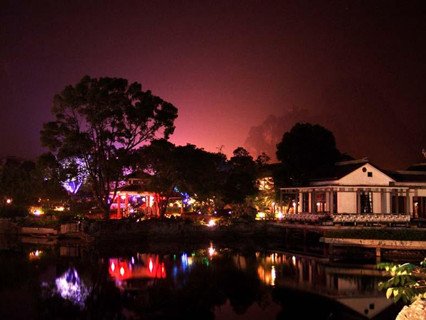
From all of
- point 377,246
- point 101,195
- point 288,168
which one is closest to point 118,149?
point 101,195

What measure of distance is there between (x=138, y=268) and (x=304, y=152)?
72.9ft

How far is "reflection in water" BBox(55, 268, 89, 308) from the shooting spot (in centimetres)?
2108

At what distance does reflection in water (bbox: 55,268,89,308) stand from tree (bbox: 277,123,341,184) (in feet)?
80.0

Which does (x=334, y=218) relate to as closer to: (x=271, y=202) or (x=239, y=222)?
(x=239, y=222)

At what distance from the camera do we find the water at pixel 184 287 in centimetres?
1930

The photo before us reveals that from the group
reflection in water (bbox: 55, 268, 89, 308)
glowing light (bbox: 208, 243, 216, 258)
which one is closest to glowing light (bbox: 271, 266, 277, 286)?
glowing light (bbox: 208, 243, 216, 258)

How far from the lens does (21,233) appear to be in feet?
148

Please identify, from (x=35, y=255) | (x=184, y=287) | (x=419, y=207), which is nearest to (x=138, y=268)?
(x=184, y=287)

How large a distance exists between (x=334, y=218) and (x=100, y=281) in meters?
18.3

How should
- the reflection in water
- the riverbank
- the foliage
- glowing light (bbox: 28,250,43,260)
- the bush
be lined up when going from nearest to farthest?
1. the foliage
2. the reflection in water
3. glowing light (bbox: 28,250,43,260)
4. the riverbank
5. the bush

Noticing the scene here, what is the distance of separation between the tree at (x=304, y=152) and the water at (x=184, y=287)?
12417mm

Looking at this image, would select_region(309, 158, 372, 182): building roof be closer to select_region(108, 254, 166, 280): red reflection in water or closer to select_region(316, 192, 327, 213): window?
select_region(316, 192, 327, 213): window

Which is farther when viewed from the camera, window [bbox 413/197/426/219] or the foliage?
window [bbox 413/197/426/219]

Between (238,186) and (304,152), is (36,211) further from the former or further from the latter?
(304,152)
